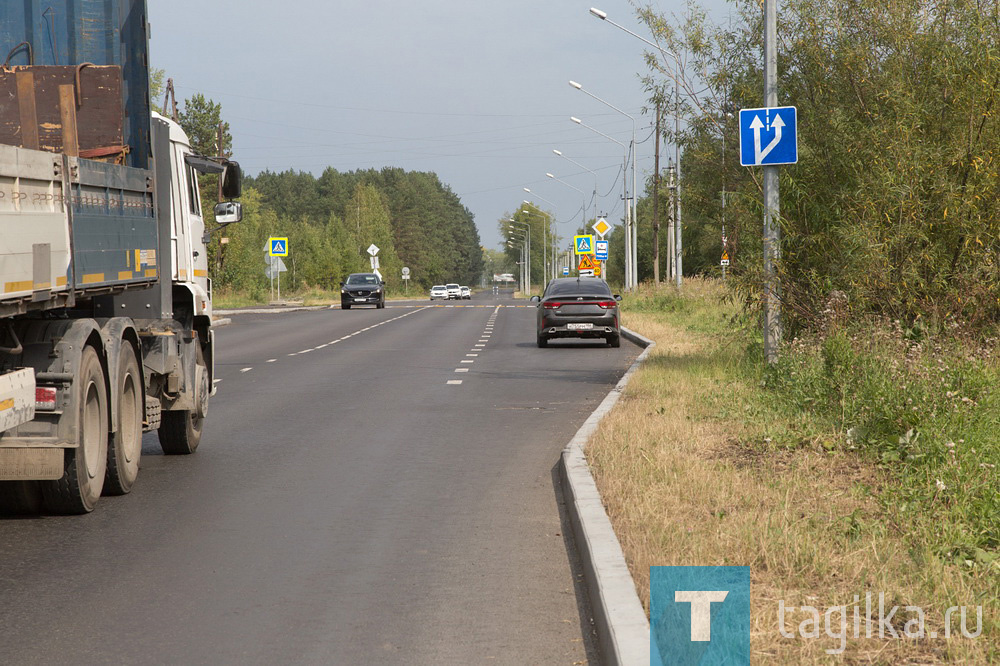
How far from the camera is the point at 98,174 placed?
868cm

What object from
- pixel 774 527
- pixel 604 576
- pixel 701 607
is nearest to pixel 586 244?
pixel 774 527

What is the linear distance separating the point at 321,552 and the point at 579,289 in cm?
2065

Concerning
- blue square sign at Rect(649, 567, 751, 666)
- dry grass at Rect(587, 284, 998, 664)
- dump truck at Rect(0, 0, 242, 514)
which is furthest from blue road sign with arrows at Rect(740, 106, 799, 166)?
blue square sign at Rect(649, 567, 751, 666)

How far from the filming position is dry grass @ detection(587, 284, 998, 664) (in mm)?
5012

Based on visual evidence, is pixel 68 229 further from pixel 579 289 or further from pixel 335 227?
pixel 335 227

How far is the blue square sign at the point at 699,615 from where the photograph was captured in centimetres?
484

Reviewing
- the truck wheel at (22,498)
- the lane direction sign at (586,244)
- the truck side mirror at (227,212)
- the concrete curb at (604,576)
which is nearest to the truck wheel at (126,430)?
the truck wheel at (22,498)

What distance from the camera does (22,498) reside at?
28.2 feet

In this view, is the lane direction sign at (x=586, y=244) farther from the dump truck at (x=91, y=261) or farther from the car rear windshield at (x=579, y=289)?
the dump truck at (x=91, y=261)

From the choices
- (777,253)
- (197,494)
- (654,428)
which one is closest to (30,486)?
(197,494)

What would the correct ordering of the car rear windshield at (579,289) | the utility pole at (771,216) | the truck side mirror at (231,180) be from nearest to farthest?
the truck side mirror at (231,180) → the utility pole at (771,216) → the car rear windshield at (579,289)

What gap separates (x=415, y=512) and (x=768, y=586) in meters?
3.34

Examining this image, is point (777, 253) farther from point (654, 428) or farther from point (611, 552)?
point (611, 552)

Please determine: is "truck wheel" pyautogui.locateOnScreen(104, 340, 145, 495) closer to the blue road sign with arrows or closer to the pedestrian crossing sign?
the blue road sign with arrows
